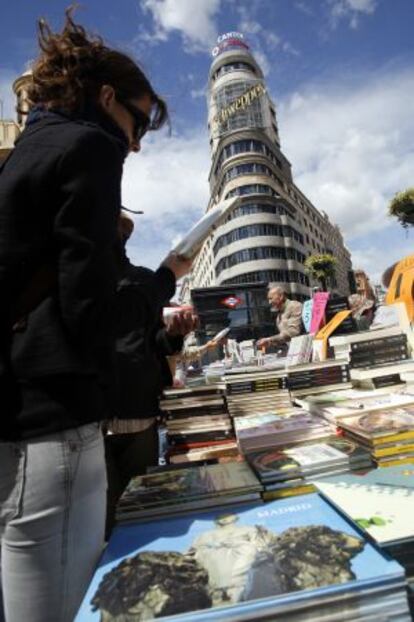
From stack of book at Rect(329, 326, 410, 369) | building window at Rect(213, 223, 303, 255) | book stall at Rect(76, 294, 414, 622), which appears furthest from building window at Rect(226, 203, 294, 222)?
book stall at Rect(76, 294, 414, 622)

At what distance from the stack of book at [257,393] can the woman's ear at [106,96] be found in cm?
154

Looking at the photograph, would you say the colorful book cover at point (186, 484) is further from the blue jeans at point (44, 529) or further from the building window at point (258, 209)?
the building window at point (258, 209)

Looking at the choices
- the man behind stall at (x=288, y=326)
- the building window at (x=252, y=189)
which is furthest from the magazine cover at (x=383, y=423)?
the building window at (x=252, y=189)

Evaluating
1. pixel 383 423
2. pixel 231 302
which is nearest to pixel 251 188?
pixel 231 302

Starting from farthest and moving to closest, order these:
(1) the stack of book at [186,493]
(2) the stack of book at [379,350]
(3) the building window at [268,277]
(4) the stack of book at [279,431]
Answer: (3) the building window at [268,277] → (2) the stack of book at [379,350] → (4) the stack of book at [279,431] → (1) the stack of book at [186,493]

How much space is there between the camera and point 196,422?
6.97 ft

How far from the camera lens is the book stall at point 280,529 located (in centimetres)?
62

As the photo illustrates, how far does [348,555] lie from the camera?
0.70 m

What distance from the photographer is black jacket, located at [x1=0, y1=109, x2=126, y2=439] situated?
825 mm

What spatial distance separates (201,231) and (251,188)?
52244mm

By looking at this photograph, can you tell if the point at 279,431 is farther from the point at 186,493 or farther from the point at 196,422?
the point at 196,422

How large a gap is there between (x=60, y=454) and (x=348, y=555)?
0.58 metres

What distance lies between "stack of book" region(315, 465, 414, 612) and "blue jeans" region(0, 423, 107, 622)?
57 cm

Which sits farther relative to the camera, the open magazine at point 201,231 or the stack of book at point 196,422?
the stack of book at point 196,422
